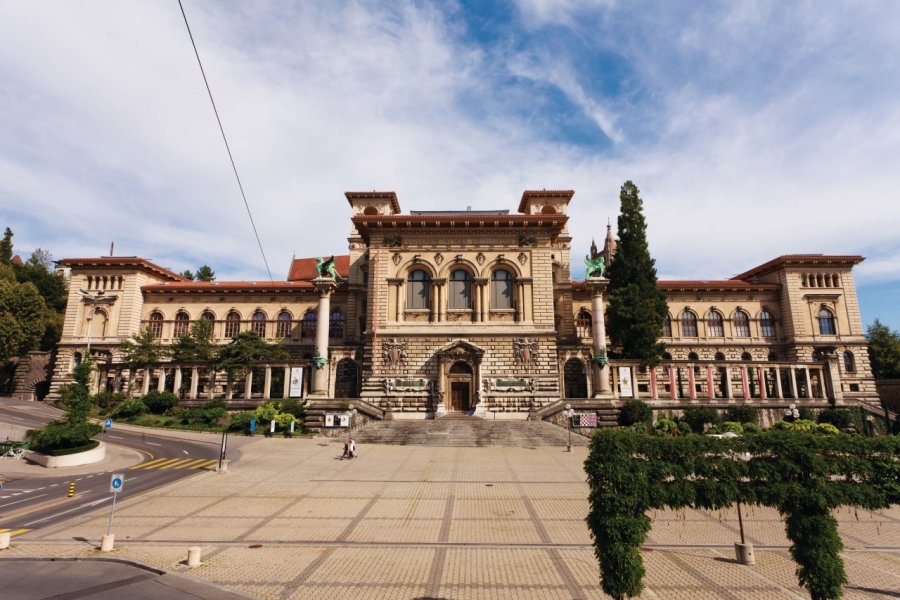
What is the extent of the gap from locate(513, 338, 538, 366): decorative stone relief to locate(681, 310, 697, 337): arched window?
21376 mm

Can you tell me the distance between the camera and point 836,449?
9.72 metres

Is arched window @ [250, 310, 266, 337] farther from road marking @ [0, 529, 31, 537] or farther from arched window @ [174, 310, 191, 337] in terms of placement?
road marking @ [0, 529, 31, 537]

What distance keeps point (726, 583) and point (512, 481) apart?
10.7 meters

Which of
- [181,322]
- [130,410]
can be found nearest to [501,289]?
[130,410]

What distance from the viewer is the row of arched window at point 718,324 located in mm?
49875

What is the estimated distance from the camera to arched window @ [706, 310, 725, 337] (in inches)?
1969

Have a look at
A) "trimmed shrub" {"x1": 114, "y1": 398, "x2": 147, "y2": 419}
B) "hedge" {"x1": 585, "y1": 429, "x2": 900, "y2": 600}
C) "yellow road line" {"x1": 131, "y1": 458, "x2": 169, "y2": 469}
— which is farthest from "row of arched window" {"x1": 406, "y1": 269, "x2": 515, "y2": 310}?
"hedge" {"x1": 585, "y1": 429, "x2": 900, "y2": 600}

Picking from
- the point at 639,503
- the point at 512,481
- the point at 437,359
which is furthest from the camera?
the point at 437,359

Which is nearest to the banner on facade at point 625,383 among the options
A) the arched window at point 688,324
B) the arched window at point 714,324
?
the arched window at point 688,324

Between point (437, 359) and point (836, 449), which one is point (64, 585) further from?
point (437, 359)

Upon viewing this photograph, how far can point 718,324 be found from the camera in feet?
165

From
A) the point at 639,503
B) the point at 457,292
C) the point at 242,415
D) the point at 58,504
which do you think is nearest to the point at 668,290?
the point at 457,292

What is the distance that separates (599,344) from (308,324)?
29.5 meters

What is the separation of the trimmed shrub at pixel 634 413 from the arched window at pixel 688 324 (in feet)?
59.6
